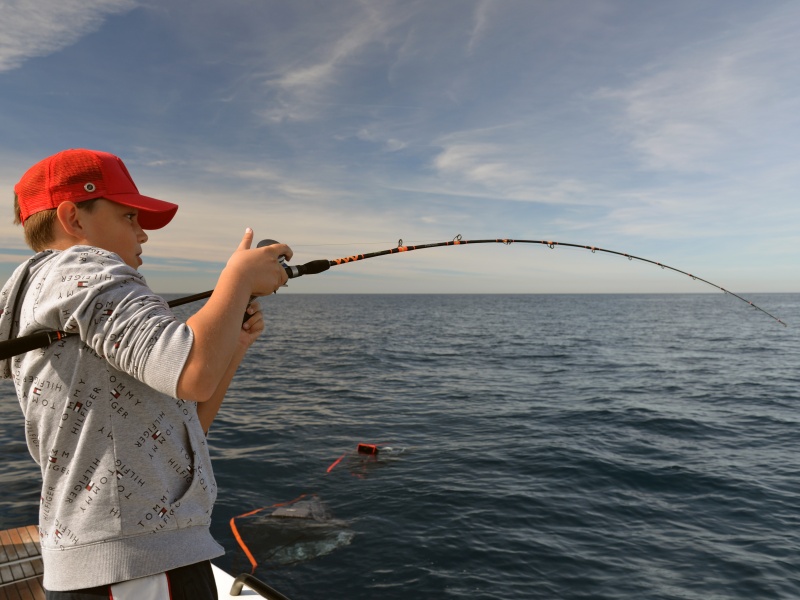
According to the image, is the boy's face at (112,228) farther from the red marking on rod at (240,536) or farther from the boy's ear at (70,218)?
the red marking on rod at (240,536)

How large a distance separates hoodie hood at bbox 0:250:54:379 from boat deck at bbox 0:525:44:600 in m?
4.06

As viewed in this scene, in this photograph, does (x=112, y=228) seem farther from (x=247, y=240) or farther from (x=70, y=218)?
(x=247, y=240)

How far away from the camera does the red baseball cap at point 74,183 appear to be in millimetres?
1819

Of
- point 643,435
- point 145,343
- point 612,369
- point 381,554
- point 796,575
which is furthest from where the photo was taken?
point 612,369

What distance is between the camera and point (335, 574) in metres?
9.64

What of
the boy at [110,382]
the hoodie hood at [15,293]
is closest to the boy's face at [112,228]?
the boy at [110,382]

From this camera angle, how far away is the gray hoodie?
164cm

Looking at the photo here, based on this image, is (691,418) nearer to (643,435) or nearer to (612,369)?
(643,435)

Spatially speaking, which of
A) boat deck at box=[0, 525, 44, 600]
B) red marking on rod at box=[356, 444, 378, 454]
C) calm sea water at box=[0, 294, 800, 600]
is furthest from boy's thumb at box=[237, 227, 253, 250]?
red marking on rod at box=[356, 444, 378, 454]

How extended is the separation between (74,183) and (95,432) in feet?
2.50

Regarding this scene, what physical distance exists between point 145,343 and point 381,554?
981 centimetres

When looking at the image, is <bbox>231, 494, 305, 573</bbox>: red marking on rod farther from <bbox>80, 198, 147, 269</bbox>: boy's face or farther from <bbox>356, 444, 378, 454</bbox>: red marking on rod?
<bbox>80, 198, 147, 269</bbox>: boy's face

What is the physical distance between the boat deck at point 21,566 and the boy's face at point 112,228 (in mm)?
4246

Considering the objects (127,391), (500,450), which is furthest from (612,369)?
(127,391)
